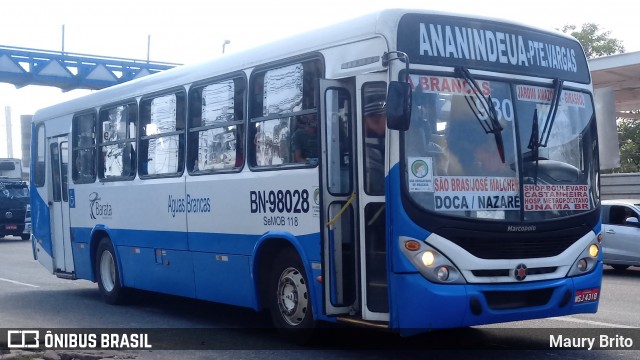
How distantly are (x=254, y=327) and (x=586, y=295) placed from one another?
14.1ft

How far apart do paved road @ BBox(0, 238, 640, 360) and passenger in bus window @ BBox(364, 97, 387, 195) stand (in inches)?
71.0

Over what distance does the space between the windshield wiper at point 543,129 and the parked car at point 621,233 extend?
950cm

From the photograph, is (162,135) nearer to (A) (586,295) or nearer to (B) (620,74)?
(A) (586,295)

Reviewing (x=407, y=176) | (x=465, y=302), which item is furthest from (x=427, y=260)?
(x=407, y=176)

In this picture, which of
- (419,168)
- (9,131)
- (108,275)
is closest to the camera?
(419,168)

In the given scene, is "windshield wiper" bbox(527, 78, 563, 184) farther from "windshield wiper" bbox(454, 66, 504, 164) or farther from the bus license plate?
the bus license plate

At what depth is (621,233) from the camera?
59.0ft

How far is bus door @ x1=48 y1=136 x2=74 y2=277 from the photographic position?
15133 mm

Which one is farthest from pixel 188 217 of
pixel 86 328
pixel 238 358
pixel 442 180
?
pixel 442 180

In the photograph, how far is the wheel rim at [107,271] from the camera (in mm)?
13914

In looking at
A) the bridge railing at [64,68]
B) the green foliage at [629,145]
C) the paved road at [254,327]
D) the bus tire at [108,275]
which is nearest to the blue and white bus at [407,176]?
the paved road at [254,327]

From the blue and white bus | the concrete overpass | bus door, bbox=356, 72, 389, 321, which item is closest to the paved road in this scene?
the blue and white bus

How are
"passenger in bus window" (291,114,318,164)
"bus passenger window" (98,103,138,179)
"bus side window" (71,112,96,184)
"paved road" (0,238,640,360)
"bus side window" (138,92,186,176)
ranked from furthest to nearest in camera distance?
"bus side window" (71,112,96,184) → "bus passenger window" (98,103,138,179) → "bus side window" (138,92,186,176) → "paved road" (0,238,640,360) → "passenger in bus window" (291,114,318,164)

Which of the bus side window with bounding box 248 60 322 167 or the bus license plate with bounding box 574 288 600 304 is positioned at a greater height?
the bus side window with bounding box 248 60 322 167
